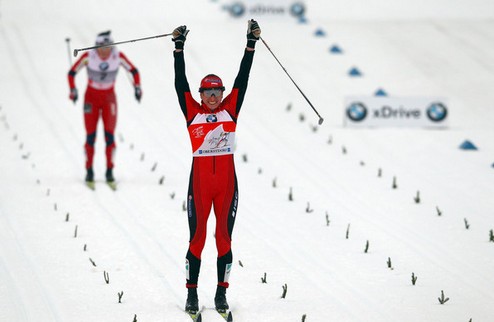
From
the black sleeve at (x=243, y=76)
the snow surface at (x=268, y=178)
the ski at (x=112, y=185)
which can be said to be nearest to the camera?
the black sleeve at (x=243, y=76)

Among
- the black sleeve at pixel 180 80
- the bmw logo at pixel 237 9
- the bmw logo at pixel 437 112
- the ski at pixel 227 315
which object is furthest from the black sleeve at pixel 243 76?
the bmw logo at pixel 237 9

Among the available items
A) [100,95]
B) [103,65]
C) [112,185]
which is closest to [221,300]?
[112,185]

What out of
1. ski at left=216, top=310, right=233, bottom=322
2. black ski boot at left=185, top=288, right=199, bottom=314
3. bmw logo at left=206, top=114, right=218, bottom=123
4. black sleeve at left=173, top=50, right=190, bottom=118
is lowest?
ski at left=216, top=310, right=233, bottom=322

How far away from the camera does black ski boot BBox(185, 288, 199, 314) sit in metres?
8.04

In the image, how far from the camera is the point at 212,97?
796 centimetres

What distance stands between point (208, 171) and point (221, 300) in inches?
42.9

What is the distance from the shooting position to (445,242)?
33.7 feet

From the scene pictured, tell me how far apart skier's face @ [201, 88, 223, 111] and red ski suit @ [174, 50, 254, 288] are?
67 mm

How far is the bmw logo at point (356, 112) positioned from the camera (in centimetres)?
1557

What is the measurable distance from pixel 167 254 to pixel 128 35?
11.9m

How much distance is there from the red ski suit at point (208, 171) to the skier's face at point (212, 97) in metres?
0.07

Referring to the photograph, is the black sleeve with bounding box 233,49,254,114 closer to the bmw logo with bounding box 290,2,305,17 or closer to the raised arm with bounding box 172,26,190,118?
the raised arm with bounding box 172,26,190,118

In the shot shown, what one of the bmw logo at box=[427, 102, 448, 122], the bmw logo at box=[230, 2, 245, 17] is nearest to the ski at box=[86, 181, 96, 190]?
the bmw logo at box=[427, 102, 448, 122]

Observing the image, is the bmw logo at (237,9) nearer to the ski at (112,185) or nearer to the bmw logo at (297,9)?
the bmw logo at (297,9)
